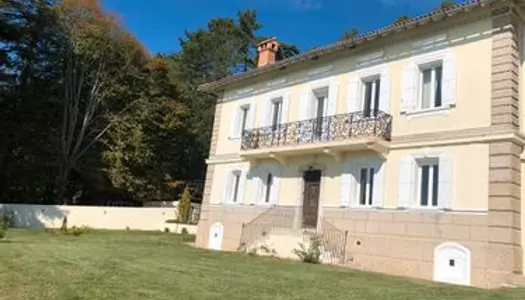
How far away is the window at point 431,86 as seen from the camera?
1371 cm

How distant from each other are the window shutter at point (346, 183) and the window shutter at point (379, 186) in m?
0.98

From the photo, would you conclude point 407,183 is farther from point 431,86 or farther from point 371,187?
point 431,86

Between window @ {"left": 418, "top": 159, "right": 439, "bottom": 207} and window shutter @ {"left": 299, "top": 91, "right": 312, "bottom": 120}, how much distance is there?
5052 mm

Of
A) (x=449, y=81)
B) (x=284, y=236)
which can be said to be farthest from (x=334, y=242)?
(x=449, y=81)

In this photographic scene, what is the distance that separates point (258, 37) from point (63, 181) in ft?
87.5

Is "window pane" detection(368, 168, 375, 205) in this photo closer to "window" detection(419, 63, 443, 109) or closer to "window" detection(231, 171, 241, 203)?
"window" detection(419, 63, 443, 109)

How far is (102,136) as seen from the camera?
32.2m

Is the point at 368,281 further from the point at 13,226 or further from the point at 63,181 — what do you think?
the point at 63,181

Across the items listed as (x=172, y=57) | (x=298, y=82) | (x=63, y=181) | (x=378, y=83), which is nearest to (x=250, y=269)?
(x=378, y=83)

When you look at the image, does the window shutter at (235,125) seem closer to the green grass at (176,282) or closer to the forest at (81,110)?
the green grass at (176,282)

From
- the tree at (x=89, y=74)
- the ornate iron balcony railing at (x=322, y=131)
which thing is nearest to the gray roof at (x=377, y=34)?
the ornate iron balcony railing at (x=322, y=131)

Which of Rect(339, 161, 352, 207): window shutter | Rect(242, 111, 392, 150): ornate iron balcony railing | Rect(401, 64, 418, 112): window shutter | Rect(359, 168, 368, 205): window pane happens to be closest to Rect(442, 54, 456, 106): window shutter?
Rect(401, 64, 418, 112): window shutter

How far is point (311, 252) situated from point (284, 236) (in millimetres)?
1388

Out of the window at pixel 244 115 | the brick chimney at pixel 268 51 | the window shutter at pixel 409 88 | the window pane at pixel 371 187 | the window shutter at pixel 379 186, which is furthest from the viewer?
the brick chimney at pixel 268 51
